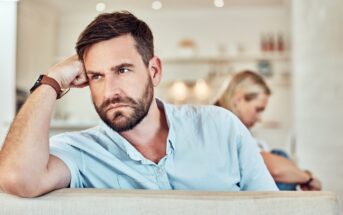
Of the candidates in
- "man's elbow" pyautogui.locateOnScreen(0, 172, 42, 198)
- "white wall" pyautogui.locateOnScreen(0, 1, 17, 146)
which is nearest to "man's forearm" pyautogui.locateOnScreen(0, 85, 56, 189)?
"man's elbow" pyautogui.locateOnScreen(0, 172, 42, 198)

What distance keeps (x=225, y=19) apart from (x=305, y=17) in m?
3.08

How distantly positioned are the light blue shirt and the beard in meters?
0.06

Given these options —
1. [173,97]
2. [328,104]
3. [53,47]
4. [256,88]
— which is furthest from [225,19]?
[256,88]

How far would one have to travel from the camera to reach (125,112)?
3.59 ft

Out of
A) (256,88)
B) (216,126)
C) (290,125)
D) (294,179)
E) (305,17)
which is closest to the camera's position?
(216,126)

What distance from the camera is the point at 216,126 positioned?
3.98 feet

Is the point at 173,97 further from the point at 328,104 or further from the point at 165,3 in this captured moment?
the point at 328,104

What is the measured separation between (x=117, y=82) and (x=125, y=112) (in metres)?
0.07

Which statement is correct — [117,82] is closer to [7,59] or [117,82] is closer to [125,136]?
[125,136]

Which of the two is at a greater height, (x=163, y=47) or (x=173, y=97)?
A: (x=163, y=47)

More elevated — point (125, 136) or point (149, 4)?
point (149, 4)

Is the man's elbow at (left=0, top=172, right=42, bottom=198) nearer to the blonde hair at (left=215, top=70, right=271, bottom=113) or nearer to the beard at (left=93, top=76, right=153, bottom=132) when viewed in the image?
the beard at (left=93, top=76, right=153, bottom=132)

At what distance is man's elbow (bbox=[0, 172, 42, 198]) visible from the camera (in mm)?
907

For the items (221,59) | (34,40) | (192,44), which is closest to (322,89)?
(221,59)
